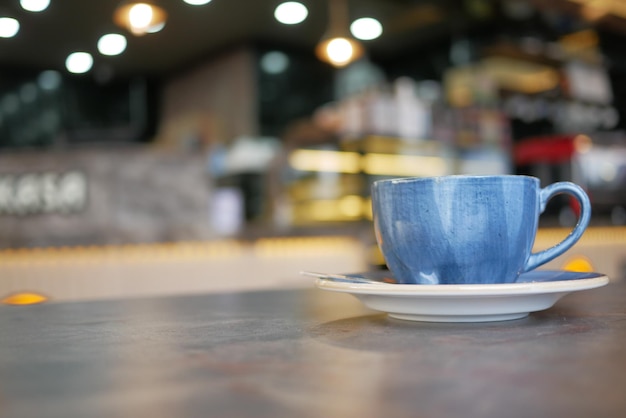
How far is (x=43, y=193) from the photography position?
333 cm

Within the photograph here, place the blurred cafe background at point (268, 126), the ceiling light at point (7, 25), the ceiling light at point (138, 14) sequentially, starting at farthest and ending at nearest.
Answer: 1. the ceiling light at point (7, 25)
2. the blurred cafe background at point (268, 126)
3. the ceiling light at point (138, 14)

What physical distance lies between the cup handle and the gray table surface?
5 centimetres

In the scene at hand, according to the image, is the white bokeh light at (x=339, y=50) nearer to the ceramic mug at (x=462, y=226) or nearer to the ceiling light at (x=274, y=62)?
the ceiling light at (x=274, y=62)

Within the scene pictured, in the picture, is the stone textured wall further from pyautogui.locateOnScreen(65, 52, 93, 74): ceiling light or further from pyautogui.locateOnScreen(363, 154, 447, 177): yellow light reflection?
pyautogui.locateOnScreen(65, 52, 93, 74): ceiling light

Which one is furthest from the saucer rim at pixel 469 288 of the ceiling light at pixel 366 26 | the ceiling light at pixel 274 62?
the ceiling light at pixel 274 62

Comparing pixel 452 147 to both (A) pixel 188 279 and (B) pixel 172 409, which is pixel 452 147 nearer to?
(A) pixel 188 279

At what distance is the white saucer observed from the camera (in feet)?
1.43

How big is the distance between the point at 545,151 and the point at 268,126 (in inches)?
124

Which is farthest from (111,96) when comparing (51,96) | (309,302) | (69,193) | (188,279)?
(309,302)

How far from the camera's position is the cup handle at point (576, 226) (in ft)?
1.75

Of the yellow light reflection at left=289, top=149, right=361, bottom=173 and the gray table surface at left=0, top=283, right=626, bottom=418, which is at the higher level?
the yellow light reflection at left=289, top=149, right=361, bottom=173

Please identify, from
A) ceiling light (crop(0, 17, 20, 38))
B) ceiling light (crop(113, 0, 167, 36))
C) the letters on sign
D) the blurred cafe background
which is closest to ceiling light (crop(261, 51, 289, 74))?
the blurred cafe background

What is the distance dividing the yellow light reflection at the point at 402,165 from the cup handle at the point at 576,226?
3050 mm

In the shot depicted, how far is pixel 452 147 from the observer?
168 inches
